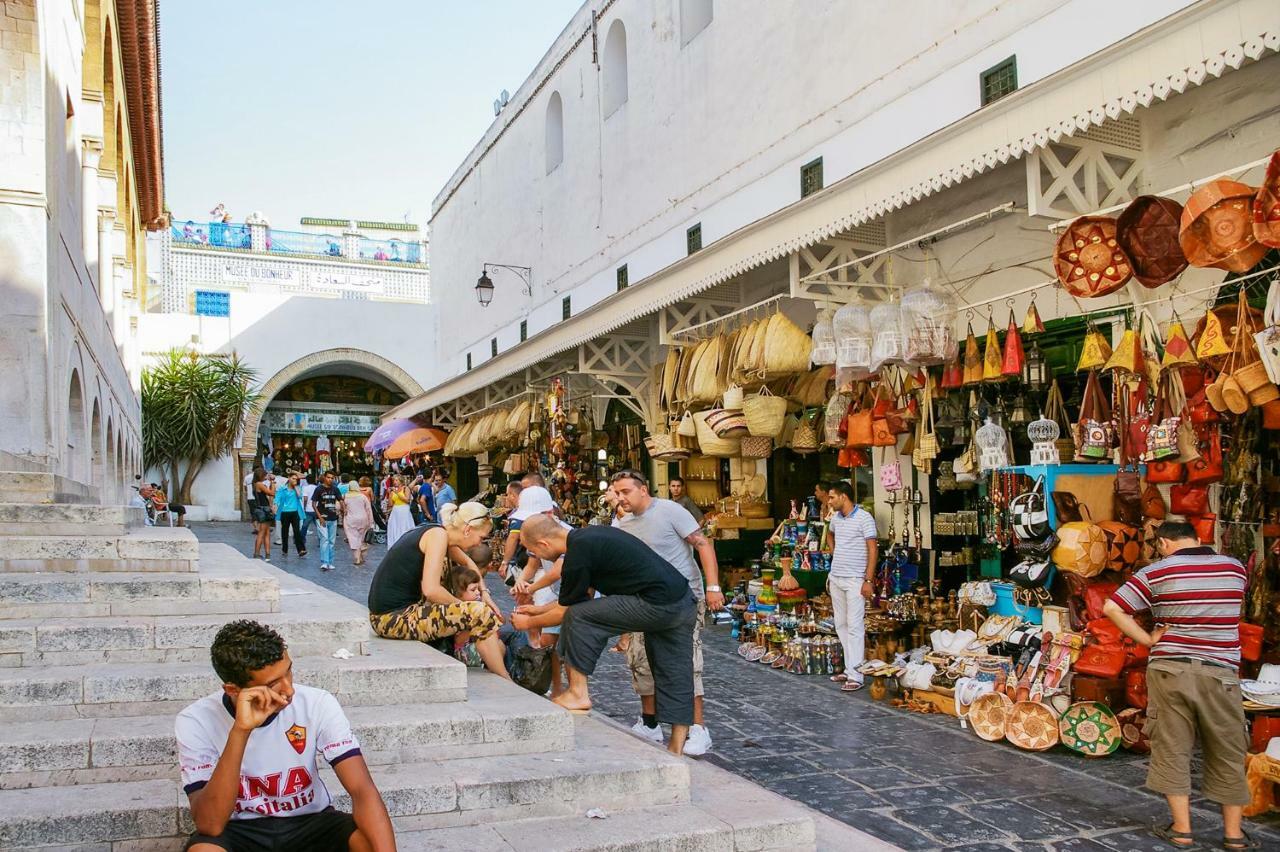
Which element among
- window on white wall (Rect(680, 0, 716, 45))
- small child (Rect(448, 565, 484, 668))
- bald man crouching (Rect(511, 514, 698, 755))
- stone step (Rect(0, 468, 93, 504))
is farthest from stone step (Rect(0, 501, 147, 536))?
window on white wall (Rect(680, 0, 716, 45))

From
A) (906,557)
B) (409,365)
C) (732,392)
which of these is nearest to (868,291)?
(732,392)

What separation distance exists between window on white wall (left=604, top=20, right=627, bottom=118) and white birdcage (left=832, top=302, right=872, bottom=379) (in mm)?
9227

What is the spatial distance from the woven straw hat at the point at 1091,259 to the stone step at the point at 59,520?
603 centimetres

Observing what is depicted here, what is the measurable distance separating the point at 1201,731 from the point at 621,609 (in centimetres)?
272

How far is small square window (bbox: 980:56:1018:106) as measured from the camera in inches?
307

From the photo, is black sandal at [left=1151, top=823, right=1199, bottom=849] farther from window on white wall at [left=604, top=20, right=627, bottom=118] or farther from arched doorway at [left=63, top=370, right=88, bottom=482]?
window on white wall at [left=604, top=20, right=627, bottom=118]

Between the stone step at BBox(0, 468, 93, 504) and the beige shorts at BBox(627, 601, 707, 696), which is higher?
the stone step at BBox(0, 468, 93, 504)

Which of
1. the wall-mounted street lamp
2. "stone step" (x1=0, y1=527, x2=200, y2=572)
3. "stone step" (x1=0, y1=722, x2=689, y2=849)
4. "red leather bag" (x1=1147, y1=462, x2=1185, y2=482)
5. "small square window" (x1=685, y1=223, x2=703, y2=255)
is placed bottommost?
"stone step" (x1=0, y1=722, x2=689, y2=849)

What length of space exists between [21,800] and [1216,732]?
4.81 m

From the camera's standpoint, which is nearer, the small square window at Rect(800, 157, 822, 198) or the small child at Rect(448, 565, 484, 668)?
the small child at Rect(448, 565, 484, 668)

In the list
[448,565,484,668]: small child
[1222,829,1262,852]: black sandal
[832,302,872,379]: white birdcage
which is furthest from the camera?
[832,302,872,379]: white birdcage

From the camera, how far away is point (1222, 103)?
6.14m

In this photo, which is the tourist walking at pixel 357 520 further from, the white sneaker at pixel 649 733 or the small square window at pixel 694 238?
the white sneaker at pixel 649 733

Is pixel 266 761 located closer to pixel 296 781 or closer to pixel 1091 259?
pixel 296 781
